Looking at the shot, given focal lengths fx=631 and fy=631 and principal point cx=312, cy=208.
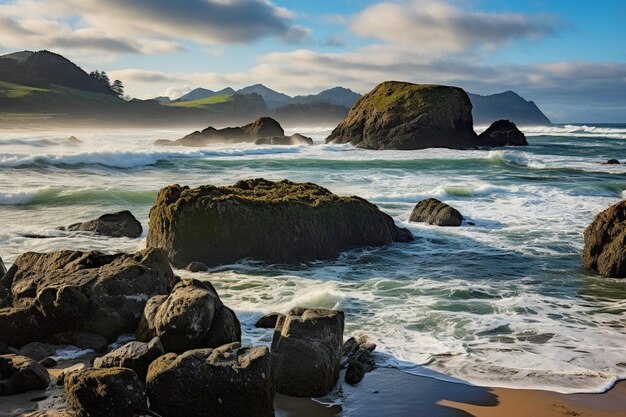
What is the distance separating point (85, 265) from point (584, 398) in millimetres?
6925

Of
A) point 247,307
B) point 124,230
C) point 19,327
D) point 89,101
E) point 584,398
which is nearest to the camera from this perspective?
point 584,398

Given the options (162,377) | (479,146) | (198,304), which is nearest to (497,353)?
(198,304)

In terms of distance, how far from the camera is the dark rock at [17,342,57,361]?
24.9ft

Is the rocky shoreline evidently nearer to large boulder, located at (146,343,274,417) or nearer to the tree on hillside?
large boulder, located at (146,343,274,417)

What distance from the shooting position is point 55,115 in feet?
331

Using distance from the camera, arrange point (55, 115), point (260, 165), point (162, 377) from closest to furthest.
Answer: point (162, 377) → point (260, 165) → point (55, 115)

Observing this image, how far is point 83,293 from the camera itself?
330 inches

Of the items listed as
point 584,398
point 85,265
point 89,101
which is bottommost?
point 584,398

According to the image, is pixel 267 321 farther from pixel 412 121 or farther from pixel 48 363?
pixel 412 121

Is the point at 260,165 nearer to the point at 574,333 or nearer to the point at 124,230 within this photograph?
the point at 124,230

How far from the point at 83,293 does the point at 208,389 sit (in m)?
3.34

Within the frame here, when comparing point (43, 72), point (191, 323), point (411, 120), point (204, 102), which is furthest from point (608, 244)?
point (204, 102)

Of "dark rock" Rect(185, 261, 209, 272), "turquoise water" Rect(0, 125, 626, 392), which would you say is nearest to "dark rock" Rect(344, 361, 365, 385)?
"turquoise water" Rect(0, 125, 626, 392)

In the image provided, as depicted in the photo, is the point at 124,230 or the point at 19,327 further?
the point at 124,230
